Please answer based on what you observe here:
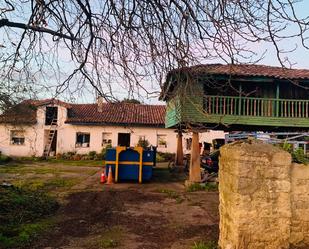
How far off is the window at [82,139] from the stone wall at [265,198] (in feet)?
102

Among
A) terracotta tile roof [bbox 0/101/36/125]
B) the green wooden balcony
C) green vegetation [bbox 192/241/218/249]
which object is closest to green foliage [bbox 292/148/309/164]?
green vegetation [bbox 192/241/218/249]

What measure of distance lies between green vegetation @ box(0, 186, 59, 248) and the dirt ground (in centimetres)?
30

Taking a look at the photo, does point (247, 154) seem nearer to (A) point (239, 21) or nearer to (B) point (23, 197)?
(A) point (239, 21)

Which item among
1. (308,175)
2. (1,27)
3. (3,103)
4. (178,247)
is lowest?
(178,247)

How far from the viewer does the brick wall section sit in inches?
235

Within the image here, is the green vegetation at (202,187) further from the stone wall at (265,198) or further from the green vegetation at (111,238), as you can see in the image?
the stone wall at (265,198)

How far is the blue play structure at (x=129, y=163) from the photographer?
17.4 m

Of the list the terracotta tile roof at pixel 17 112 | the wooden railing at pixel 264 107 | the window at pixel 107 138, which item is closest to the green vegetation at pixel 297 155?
the terracotta tile roof at pixel 17 112

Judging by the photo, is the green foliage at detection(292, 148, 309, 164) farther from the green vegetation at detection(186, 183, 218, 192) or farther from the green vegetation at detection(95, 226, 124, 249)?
the green vegetation at detection(186, 183, 218, 192)

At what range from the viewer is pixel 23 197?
435 inches

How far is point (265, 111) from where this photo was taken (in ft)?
56.4

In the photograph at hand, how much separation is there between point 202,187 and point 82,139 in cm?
2214

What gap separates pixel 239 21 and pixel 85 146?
32234 mm

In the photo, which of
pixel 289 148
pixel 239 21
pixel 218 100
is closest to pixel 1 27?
pixel 239 21
